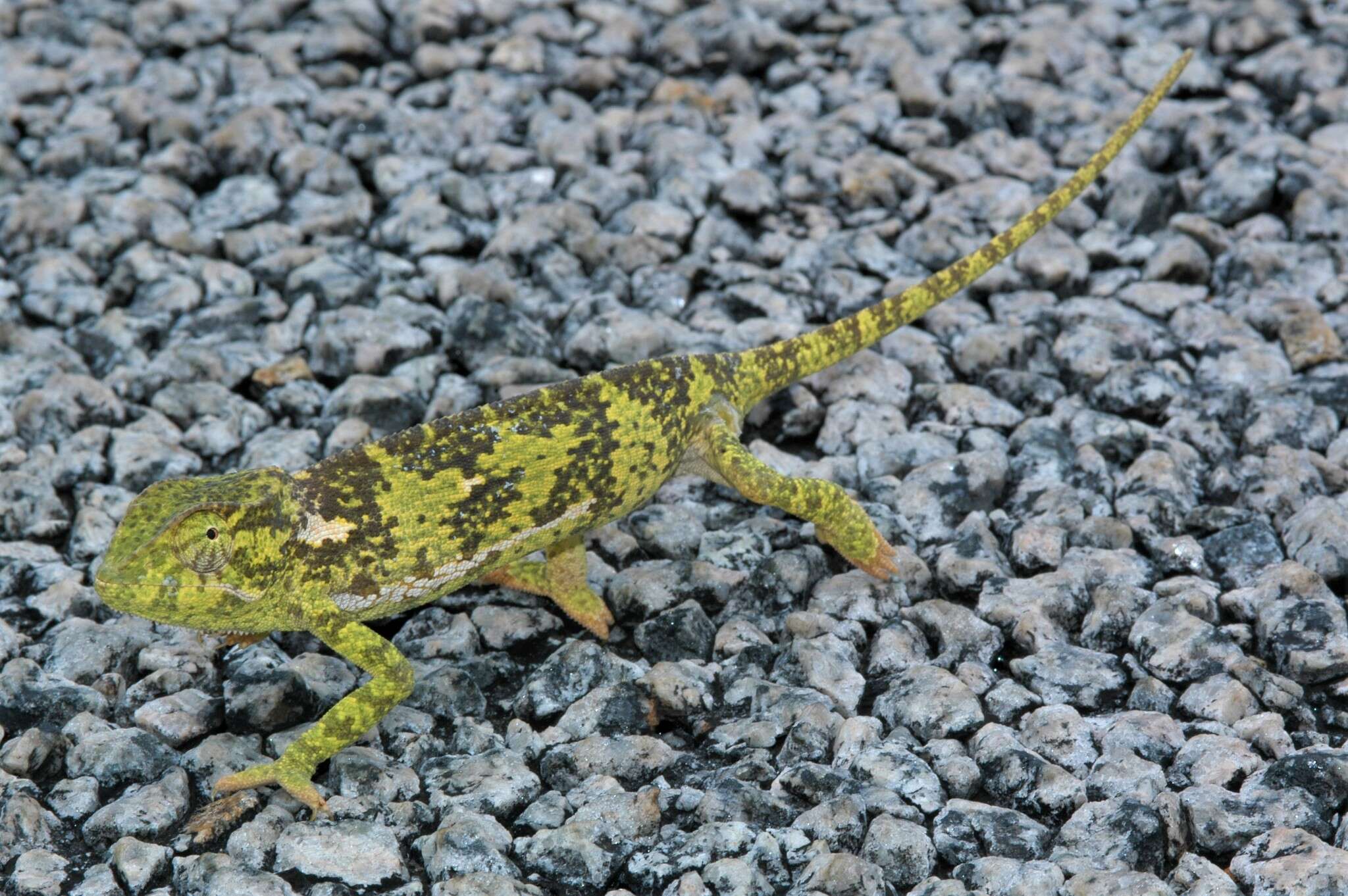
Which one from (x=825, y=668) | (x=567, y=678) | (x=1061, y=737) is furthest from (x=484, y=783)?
(x=1061, y=737)

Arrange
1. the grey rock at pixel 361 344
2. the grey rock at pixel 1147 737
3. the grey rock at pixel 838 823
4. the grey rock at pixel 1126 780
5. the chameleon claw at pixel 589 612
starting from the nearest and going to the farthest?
1. the grey rock at pixel 838 823
2. the grey rock at pixel 1126 780
3. the grey rock at pixel 1147 737
4. the chameleon claw at pixel 589 612
5. the grey rock at pixel 361 344

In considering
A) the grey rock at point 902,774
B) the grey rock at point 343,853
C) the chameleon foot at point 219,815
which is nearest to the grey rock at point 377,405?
the chameleon foot at point 219,815

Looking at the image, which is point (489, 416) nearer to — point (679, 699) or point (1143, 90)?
point (679, 699)

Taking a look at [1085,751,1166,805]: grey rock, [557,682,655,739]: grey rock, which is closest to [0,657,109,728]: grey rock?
[557,682,655,739]: grey rock

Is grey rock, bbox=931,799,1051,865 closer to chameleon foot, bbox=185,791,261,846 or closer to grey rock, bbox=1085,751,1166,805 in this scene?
grey rock, bbox=1085,751,1166,805

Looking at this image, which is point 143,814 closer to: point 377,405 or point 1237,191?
point 377,405

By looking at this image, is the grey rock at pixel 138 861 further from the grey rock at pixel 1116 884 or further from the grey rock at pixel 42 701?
the grey rock at pixel 1116 884

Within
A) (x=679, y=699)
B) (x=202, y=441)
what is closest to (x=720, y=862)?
(x=679, y=699)
